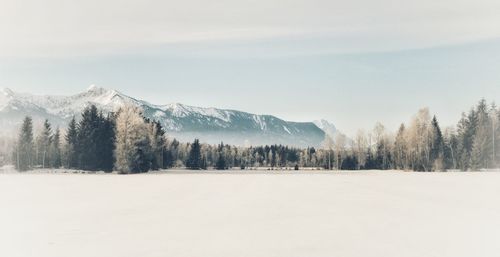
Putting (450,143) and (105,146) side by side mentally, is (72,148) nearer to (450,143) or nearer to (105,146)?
(105,146)

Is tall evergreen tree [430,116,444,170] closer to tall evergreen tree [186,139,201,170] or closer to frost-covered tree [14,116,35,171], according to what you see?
tall evergreen tree [186,139,201,170]

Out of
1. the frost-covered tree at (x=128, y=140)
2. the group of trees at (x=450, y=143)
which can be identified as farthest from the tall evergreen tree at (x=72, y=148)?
the group of trees at (x=450, y=143)

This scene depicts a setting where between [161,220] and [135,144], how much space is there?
7918 cm

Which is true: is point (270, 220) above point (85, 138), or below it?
below

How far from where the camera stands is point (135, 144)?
96562mm

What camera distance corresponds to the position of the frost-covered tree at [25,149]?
4333 inches

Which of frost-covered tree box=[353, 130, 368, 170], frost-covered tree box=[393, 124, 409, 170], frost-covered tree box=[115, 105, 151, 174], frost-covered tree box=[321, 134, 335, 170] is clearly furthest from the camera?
frost-covered tree box=[321, 134, 335, 170]

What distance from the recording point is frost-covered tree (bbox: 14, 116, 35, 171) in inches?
4333

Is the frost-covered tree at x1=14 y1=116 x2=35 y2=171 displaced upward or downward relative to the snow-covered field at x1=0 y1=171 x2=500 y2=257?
upward

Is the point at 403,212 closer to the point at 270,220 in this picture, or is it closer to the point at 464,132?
the point at 270,220

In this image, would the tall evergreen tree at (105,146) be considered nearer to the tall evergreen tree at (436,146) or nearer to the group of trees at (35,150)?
the group of trees at (35,150)

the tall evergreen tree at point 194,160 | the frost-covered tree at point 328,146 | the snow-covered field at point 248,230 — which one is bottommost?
the snow-covered field at point 248,230

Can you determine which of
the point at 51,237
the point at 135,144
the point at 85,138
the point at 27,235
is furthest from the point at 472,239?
the point at 85,138

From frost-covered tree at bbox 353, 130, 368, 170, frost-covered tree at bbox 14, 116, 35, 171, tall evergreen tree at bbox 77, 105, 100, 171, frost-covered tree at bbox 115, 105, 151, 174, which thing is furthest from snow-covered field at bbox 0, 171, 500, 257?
frost-covered tree at bbox 353, 130, 368, 170
